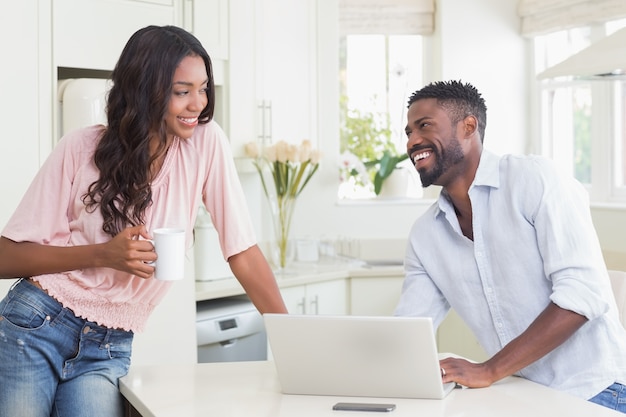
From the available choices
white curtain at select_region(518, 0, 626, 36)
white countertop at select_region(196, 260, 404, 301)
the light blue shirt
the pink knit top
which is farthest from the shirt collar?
white curtain at select_region(518, 0, 626, 36)

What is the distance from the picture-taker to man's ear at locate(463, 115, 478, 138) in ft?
7.12

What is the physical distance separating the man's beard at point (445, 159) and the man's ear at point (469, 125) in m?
0.05

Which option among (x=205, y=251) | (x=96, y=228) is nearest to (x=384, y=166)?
(x=205, y=251)

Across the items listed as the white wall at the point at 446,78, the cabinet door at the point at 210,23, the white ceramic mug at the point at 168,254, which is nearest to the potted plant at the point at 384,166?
the white wall at the point at 446,78

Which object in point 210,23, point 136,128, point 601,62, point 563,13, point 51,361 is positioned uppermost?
point 563,13

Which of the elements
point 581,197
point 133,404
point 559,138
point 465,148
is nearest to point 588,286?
point 581,197

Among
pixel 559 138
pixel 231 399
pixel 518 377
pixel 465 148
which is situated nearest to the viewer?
pixel 231 399

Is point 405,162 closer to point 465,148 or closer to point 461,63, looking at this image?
point 461,63

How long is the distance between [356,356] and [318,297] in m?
2.57

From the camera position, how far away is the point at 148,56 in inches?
72.4

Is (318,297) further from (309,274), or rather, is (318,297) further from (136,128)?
(136,128)

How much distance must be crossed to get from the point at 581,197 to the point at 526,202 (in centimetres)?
12

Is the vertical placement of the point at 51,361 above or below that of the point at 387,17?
below

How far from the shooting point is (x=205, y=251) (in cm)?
398
